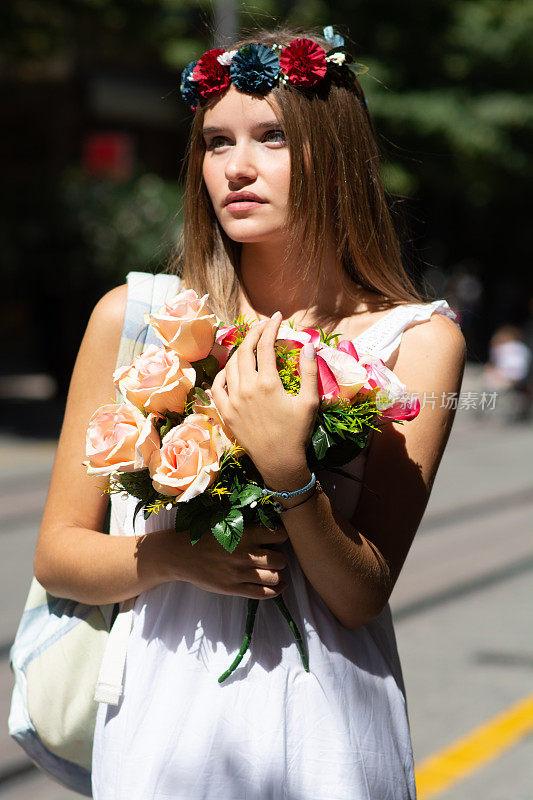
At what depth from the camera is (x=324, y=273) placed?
1936 millimetres

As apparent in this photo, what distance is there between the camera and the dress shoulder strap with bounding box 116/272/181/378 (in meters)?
1.82

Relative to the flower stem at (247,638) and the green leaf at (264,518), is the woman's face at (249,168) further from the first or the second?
the flower stem at (247,638)

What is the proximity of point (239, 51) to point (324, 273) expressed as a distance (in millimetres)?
445

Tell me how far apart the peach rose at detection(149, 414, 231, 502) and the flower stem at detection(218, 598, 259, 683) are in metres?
0.26

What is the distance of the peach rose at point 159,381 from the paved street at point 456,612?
2.53 meters

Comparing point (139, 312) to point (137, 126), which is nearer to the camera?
point (139, 312)

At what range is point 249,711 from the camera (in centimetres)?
159

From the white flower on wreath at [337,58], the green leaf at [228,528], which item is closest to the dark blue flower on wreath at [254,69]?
the white flower on wreath at [337,58]

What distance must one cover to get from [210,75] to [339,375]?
709 mm

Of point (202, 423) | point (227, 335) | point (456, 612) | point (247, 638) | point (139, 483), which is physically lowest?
point (456, 612)

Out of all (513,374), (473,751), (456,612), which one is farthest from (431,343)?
(513,374)

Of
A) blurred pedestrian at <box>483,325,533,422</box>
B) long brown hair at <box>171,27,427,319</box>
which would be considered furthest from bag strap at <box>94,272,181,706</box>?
blurred pedestrian at <box>483,325,533,422</box>

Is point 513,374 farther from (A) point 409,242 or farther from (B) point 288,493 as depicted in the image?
(B) point 288,493

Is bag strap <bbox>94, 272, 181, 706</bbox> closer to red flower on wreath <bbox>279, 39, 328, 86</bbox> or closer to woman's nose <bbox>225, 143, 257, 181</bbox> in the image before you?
woman's nose <bbox>225, 143, 257, 181</bbox>
